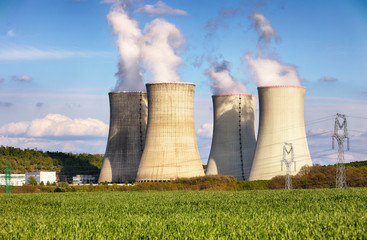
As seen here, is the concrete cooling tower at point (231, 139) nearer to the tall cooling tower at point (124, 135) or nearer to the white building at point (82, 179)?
the tall cooling tower at point (124, 135)

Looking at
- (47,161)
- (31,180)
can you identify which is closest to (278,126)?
(31,180)

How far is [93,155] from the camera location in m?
79.6

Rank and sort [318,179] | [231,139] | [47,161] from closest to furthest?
[318,179] → [231,139] → [47,161]

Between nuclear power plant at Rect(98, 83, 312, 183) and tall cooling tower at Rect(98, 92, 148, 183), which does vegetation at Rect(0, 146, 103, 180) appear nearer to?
tall cooling tower at Rect(98, 92, 148, 183)

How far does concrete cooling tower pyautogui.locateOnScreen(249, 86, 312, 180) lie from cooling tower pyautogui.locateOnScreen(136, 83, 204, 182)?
496 centimetres

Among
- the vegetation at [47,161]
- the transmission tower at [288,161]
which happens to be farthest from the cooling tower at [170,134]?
the vegetation at [47,161]

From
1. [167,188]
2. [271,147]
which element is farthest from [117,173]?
[271,147]

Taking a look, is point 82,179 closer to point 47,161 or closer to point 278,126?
point 47,161

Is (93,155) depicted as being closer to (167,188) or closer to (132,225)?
(167,188)

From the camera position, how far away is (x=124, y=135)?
139 feet

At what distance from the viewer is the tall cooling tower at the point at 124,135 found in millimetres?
41906

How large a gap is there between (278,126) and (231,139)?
8.10 metres

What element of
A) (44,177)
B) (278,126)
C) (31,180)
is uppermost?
(278,126)

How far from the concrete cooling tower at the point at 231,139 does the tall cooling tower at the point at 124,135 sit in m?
5.85
